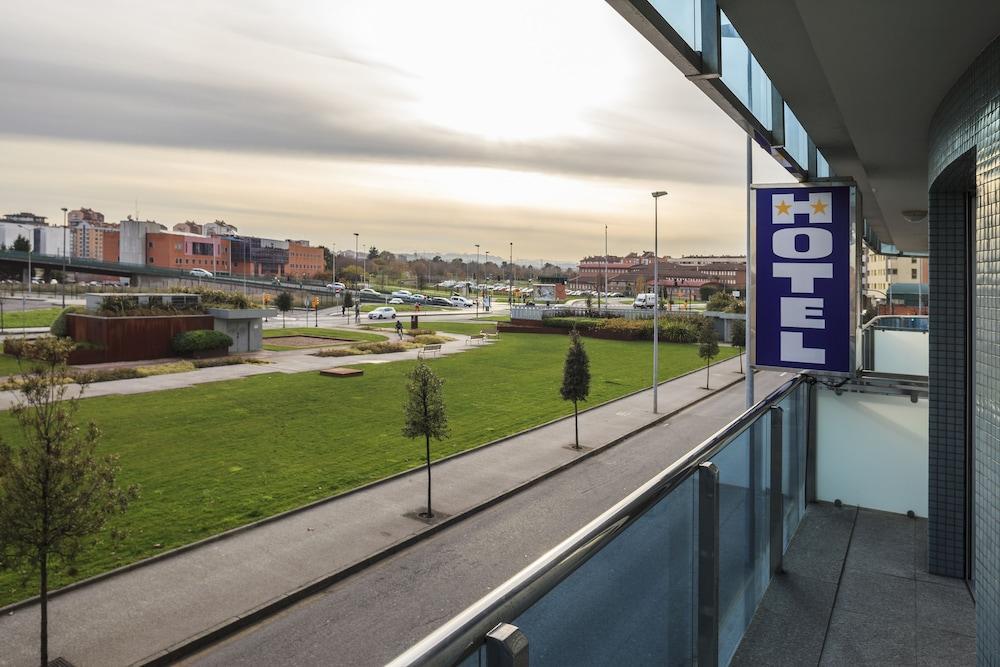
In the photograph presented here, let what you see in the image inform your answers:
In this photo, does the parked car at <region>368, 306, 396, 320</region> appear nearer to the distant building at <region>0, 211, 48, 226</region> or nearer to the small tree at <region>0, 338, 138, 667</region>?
the small tree at <region>0, 338, 138, 667</region>

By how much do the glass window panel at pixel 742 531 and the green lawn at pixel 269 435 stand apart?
968 cm

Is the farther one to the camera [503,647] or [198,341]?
[198,341]

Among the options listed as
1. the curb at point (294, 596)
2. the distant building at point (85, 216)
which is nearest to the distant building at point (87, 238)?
the distant building at point (85, 216)

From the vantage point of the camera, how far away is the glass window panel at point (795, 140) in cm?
646

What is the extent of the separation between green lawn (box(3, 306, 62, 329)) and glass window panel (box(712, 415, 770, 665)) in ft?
171

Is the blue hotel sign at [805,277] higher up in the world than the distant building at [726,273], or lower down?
lower down

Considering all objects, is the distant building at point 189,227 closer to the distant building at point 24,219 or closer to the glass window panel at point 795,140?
the distant building at point 24,219

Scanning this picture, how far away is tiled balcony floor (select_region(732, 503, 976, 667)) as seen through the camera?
4.02 metres

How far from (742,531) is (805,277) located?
169 inches

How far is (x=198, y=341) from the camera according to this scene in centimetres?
3478

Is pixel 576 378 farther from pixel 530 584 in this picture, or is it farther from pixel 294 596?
pixel 530 584

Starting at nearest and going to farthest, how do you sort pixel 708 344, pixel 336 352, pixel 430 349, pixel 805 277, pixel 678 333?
pixel 805 277 → pixel 708 344 → pixel 336 352 → pixel 430 349 → pixel 678 333

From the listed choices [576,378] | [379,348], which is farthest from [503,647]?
[379,348]

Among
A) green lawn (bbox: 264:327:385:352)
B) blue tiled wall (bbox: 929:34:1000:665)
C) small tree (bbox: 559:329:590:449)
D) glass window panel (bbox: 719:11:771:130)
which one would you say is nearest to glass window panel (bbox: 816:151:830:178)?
glass window panel (bbox: 719:11:771:130)
